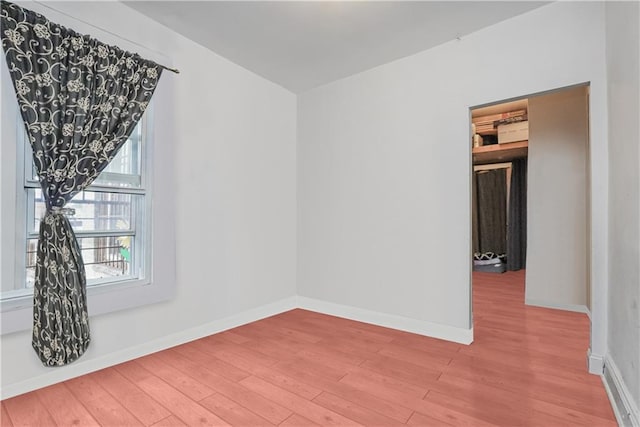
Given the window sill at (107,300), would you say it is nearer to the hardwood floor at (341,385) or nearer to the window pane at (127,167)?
the hardwood floor at (341,385)

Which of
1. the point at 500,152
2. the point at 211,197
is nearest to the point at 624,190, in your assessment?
the point at 211,197

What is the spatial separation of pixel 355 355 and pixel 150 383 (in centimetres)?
131

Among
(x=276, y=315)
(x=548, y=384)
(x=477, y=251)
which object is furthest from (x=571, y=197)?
(x=276, y=315)

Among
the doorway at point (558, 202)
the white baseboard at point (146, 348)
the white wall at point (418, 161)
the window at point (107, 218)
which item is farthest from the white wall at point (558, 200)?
the window at point (107, 218)

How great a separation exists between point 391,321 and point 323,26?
2533 mm

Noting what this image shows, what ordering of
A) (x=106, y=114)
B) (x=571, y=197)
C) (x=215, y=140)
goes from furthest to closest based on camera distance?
(x=571, y=197), (x=215, y=140), (x=106, y=114)

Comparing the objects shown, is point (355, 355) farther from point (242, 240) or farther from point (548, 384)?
point (242, 240)

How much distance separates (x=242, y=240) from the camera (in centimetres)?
304

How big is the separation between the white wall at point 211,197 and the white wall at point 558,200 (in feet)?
8.74

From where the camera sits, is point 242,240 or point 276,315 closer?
point 242,240

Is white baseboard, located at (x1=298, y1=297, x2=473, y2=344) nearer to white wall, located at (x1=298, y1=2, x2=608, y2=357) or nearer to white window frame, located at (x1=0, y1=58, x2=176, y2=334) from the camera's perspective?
white wall, located at (x1=298, y1=2, x2=608, y2=357)

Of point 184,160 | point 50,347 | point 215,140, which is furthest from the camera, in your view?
point 215,140

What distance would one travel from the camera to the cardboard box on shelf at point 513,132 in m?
4.26

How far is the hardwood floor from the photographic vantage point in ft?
5.05
